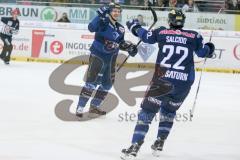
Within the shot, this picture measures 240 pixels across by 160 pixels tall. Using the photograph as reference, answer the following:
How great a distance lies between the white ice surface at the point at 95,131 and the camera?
6164 millimetres

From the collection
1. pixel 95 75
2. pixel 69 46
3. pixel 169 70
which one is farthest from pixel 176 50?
pixel 69 46

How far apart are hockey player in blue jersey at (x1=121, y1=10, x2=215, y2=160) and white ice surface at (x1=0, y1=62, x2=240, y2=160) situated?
44cm

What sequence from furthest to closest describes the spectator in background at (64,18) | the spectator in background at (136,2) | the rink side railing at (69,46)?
the spectator in background at (136,2)
the spectator in background at (64,18)
the rink side railing at (69,46)

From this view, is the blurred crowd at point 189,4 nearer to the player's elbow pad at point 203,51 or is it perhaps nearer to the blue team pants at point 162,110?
the player's elbow pad at point 203,51

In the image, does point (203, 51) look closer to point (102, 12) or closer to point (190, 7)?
point (102, 12)

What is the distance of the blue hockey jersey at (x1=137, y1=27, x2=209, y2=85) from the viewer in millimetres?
5902

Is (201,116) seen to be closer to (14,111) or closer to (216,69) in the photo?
(14,111)

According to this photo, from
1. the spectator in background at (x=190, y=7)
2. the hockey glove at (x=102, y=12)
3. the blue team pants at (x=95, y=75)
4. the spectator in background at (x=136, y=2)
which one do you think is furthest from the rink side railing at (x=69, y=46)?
the hockey glove at (x=102, y=12)

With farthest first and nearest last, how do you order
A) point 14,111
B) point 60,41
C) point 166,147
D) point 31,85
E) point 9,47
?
point 60,41
point 9,47
point 31,85
point 14,111
point 166,147

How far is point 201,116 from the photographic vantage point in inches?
353

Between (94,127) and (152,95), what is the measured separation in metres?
1.84

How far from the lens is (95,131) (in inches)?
289

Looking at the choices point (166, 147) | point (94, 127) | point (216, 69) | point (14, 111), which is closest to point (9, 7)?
point (216, 69)

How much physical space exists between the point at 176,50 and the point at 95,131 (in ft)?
6.36
